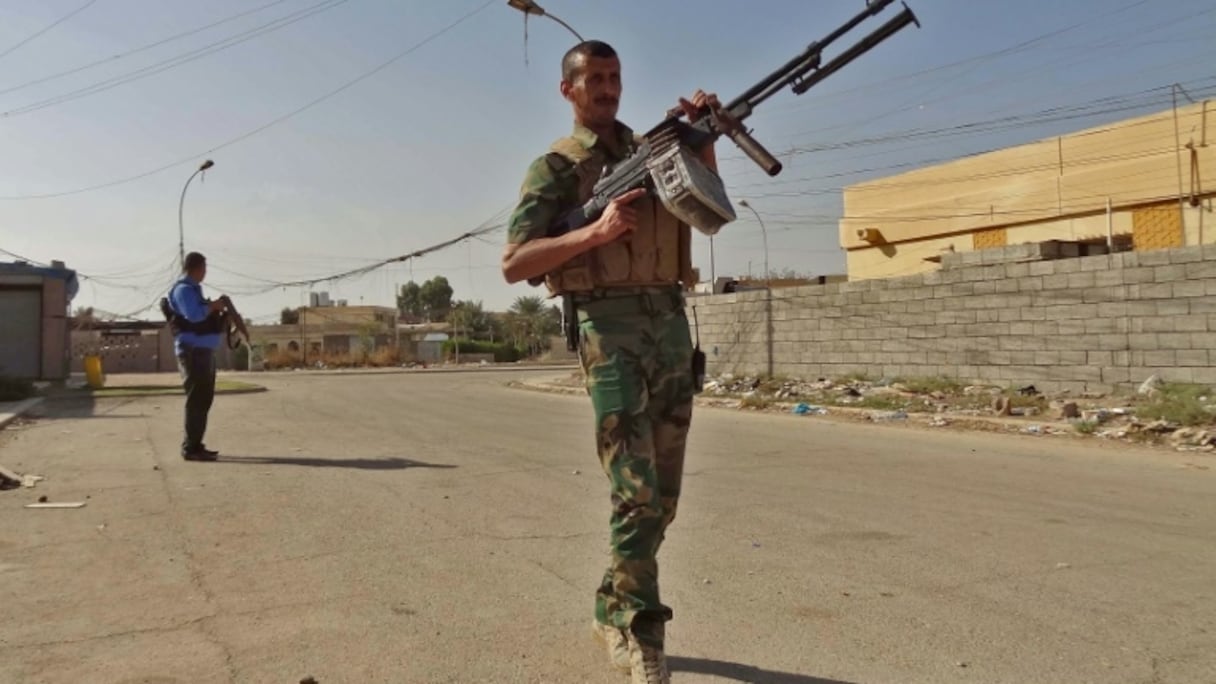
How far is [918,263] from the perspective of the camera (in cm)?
2767

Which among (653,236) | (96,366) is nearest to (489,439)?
(653,236)

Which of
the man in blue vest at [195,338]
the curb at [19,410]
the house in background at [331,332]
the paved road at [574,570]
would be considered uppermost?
the house in background at [331,332]

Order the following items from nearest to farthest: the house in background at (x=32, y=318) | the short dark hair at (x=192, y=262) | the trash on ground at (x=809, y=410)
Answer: the short dark hair at (x=192, y=262) < the trash on ground at (x=809, y=410) < the house in background at (x=32, y=318)

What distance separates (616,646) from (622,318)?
97 centimetres

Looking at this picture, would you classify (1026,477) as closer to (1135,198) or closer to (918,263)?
(1135,198)

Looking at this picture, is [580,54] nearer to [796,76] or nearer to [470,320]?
[796,76]

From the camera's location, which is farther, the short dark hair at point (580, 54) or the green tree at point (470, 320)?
the green tree at point (470, 320)

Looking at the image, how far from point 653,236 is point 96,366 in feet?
73.6

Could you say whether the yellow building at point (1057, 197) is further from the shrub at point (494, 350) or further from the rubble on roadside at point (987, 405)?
the shrub at point (494, 350)

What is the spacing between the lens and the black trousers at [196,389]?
763 cm

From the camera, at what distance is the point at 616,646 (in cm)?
275

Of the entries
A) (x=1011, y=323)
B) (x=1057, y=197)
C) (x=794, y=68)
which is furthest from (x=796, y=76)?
(x=1057, y=197)

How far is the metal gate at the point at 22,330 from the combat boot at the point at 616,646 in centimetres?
2477

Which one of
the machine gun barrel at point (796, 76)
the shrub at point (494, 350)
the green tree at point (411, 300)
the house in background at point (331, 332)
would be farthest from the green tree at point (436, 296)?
the machine gun barrel at point (796, 76)
